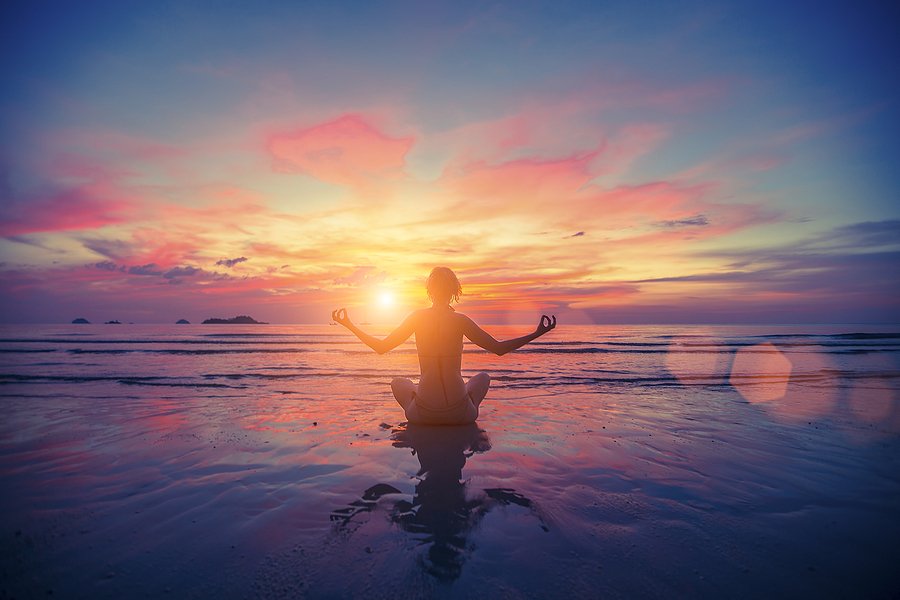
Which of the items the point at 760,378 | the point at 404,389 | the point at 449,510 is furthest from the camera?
the point at 760,378

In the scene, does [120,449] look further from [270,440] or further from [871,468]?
[871,468]

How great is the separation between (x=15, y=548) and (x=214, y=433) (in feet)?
13.7

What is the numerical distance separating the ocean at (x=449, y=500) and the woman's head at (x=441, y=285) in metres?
2.54

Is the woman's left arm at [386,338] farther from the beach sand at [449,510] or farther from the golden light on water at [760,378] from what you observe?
the golden light on water at [760,378]

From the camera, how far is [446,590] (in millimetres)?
2867

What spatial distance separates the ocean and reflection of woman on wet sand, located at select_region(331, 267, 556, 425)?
0.60 meters

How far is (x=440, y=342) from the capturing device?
7047 mm

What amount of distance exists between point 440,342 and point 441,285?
1.01m

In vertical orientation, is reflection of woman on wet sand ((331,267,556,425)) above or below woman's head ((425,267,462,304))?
below

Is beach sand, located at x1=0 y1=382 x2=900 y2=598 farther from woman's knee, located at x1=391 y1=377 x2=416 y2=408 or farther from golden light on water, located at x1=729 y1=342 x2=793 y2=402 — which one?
golden light on water, located at x1=729 y1=342 x2=793 y2=402

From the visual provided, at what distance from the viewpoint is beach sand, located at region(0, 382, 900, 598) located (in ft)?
Answer: 9.94

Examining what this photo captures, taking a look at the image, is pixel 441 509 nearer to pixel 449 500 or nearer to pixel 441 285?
pixel 449 500

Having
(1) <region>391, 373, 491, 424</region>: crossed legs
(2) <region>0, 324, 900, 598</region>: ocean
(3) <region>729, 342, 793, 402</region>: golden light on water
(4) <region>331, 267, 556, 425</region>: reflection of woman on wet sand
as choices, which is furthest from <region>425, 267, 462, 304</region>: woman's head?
(3) <region>729, 342, 793, 402</region>: golden light on water

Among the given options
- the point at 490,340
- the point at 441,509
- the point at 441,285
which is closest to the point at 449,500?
the point at 441,509
